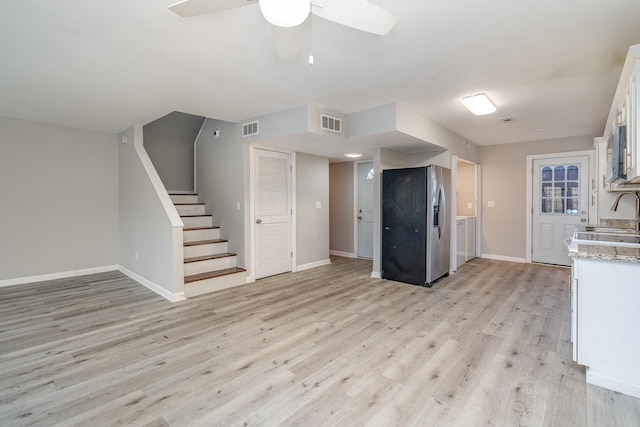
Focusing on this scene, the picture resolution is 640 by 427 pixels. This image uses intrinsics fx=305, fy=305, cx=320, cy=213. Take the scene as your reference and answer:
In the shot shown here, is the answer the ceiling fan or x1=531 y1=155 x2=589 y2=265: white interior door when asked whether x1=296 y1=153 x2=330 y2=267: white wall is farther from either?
x1=531 y1=155 x2=589 y2=265: white interior door

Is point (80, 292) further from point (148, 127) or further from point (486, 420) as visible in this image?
point (486, 420)

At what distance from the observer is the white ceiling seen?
6.47ft

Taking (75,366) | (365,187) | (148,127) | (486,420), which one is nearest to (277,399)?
(486,420)

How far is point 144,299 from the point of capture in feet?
12.8

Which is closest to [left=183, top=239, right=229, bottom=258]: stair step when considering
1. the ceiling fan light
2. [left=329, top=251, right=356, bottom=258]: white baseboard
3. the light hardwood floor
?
the light hardwood floor

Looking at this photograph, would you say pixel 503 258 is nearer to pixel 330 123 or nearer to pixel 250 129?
pixel 330 123

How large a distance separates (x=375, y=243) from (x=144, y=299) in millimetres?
3396

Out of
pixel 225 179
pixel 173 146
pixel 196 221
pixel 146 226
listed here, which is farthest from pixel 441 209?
pixel 173 146

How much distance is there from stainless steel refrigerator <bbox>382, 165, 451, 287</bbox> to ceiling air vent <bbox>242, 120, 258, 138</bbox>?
207cm

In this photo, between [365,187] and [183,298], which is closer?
[183,298]

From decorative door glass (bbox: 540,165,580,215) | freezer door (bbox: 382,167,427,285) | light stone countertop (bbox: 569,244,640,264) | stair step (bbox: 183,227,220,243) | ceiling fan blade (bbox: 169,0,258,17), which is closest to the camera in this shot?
ceiling fan blade (bbox: 169,0,258,17)

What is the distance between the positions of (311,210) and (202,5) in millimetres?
4312

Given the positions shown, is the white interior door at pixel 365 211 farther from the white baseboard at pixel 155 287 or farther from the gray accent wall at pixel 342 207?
the white baseboard at pixel 155 287

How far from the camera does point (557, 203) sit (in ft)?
18.7
